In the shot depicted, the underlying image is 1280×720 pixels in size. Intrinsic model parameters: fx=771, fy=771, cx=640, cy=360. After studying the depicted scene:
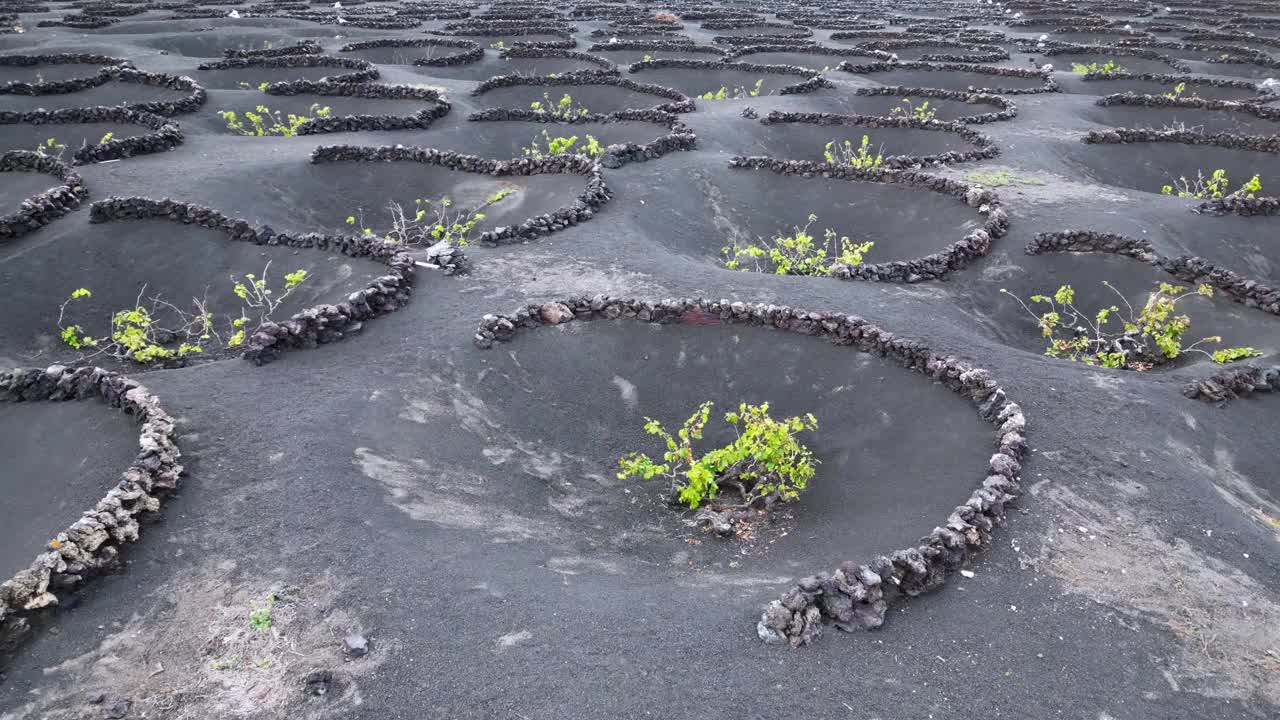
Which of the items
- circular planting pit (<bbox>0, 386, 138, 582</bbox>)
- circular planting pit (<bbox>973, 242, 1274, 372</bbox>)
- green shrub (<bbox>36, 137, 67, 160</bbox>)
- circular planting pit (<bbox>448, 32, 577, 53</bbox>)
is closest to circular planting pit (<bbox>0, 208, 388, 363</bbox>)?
circular planting pit (<bbox>0, 386, 138, 582</bbox>)

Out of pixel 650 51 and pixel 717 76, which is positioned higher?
pixel 650 51

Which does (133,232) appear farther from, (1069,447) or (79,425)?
(1069,447)

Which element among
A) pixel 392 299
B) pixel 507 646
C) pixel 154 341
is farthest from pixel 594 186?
pixel 507 646

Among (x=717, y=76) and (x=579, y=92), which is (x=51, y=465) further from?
(x=717, y=76)

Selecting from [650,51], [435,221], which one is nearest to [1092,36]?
[650,51]

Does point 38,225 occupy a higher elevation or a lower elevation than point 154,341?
higher

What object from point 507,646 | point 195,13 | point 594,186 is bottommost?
point 507,646

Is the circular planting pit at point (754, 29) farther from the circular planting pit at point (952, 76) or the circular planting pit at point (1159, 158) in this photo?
the circular planting pit at point (1159, 158)
